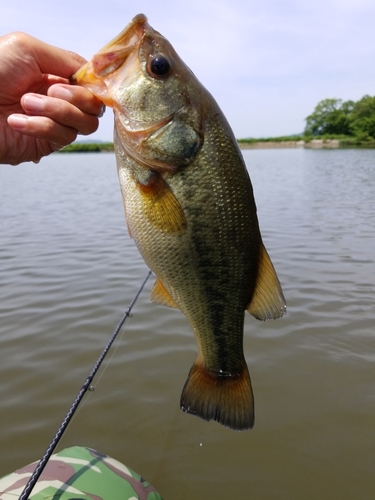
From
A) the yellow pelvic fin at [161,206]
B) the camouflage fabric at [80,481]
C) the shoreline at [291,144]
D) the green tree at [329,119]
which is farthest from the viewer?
the green tree at [329,119]

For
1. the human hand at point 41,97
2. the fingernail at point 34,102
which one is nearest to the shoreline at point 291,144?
the human hand at point 41,97

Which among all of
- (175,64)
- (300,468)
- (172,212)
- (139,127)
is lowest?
(300,468)

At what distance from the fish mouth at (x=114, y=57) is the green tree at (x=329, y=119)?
104439mm

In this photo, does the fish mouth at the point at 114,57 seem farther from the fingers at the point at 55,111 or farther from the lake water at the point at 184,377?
the lake water at the point at 184,377

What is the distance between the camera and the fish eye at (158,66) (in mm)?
1899

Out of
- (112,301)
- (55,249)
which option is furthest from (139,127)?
(55,249)

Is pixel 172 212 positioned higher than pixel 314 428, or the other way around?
pixel 172 212

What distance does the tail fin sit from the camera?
218cm

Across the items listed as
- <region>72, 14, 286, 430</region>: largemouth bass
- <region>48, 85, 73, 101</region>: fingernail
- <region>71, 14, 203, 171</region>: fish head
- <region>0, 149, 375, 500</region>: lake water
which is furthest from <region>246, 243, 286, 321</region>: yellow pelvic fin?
<region>0, 149, 375, 500</region>: lake water

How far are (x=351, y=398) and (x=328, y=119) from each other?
361ft

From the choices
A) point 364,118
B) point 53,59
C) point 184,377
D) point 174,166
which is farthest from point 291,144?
point 174,166

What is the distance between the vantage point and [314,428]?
3906mm

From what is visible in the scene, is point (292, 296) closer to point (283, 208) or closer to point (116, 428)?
point (116, 428)

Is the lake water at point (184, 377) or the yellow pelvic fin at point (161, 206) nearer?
the yellow pelvic fin at point (161, 206)
